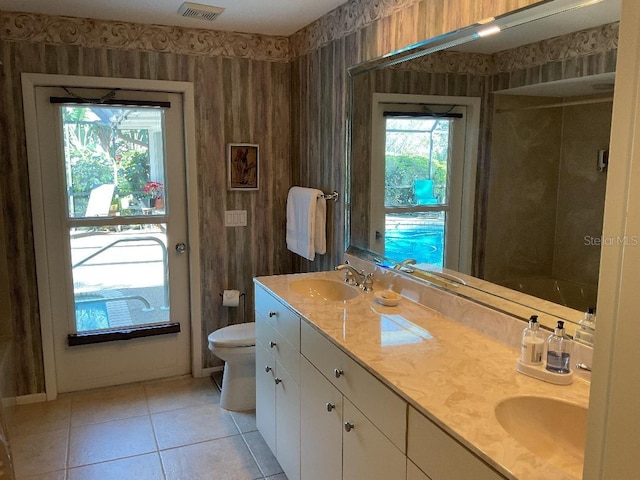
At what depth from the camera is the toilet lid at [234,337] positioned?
3119 millimetres

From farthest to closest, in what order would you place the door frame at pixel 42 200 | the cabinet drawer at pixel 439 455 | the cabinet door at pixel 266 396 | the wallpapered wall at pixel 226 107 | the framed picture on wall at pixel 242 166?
the framed picture on wall at pixel 242 166 → the door frame at pixel 42 200 → the wallpapered wall at pixel 226 107 → the cabinet door at pixel 266 396 → the cabinet drawer at pixel 439 455

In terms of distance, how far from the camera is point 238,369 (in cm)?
319

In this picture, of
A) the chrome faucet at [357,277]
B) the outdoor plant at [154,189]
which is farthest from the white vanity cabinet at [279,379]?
the outdoor plant at [154,189]

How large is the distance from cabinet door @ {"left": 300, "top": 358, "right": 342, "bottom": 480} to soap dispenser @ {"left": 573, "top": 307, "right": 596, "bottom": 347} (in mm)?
810

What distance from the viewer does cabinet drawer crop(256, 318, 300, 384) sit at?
2285 mm

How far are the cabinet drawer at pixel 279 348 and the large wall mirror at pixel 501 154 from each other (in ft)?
2.18

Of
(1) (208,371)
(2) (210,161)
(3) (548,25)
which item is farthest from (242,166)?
(3) (548,25)

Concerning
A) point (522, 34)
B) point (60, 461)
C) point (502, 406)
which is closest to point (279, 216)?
point (60, 461)

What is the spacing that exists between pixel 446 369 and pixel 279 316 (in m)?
1.03

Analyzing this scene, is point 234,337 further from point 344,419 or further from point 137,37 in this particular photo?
point 137,37

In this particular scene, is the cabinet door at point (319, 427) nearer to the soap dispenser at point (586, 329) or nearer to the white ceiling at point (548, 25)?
the soap dispenser at point (586, 329)

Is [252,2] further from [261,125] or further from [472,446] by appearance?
[472,446]

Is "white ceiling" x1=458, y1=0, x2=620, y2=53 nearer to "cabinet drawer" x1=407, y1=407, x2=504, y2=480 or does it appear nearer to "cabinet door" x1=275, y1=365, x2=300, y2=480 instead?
"cabinet drawer" x1=407, y1=407, x2=504, y2=480

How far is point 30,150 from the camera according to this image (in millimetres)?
3111
